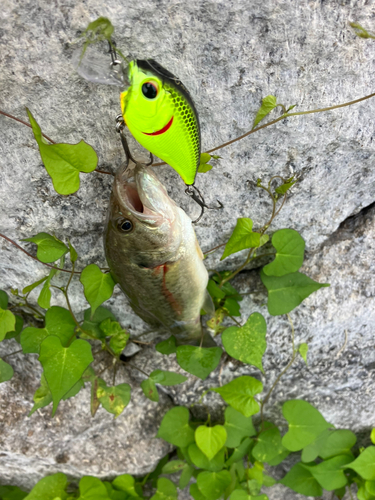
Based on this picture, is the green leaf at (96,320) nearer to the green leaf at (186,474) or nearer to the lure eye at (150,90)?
the green leaf at (186,474)

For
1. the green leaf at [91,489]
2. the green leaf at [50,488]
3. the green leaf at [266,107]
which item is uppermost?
the green leaf at [266,107]

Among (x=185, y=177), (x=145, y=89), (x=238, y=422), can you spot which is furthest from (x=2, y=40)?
(x=238, y=422)

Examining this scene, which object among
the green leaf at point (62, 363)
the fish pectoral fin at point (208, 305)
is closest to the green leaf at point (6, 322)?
the green leaf at point (62, 363)

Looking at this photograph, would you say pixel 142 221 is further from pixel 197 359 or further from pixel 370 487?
pixel 370 487

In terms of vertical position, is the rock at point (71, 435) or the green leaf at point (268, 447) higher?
the green leaf at point (268, 447)

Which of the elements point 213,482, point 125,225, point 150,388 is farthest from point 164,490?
point 125,225

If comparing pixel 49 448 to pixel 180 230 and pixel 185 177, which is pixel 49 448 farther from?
pixel 185 177
